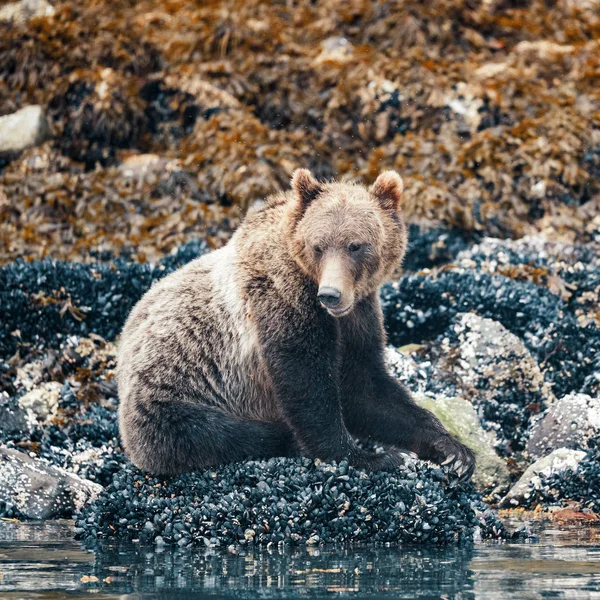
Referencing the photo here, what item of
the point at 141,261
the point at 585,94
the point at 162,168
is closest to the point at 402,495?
the point at 141,261

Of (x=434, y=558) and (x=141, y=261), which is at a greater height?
(x=141, y=261)

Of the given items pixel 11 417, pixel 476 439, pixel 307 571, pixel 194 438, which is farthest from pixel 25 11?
pixel 307 571

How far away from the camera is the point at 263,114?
1270cm

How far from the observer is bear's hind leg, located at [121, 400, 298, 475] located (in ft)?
19.3

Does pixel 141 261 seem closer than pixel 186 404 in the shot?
No

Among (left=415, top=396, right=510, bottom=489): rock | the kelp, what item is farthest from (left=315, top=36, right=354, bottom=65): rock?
(left=415, top=396, right=510, bottom=489): rock

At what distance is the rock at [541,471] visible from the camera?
688 cm

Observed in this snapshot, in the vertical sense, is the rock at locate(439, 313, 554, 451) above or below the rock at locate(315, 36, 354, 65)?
below

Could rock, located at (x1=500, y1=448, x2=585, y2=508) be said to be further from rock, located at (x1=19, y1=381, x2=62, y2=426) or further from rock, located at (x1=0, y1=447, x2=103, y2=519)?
rock, located at (x1=19, y1=381, x2=62, y2=426)

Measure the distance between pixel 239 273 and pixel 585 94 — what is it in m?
7.88

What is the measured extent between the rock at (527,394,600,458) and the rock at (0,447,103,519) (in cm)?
327

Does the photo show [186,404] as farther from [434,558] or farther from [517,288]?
[517,288]

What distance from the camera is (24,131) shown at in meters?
12.8

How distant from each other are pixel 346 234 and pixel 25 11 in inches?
401
